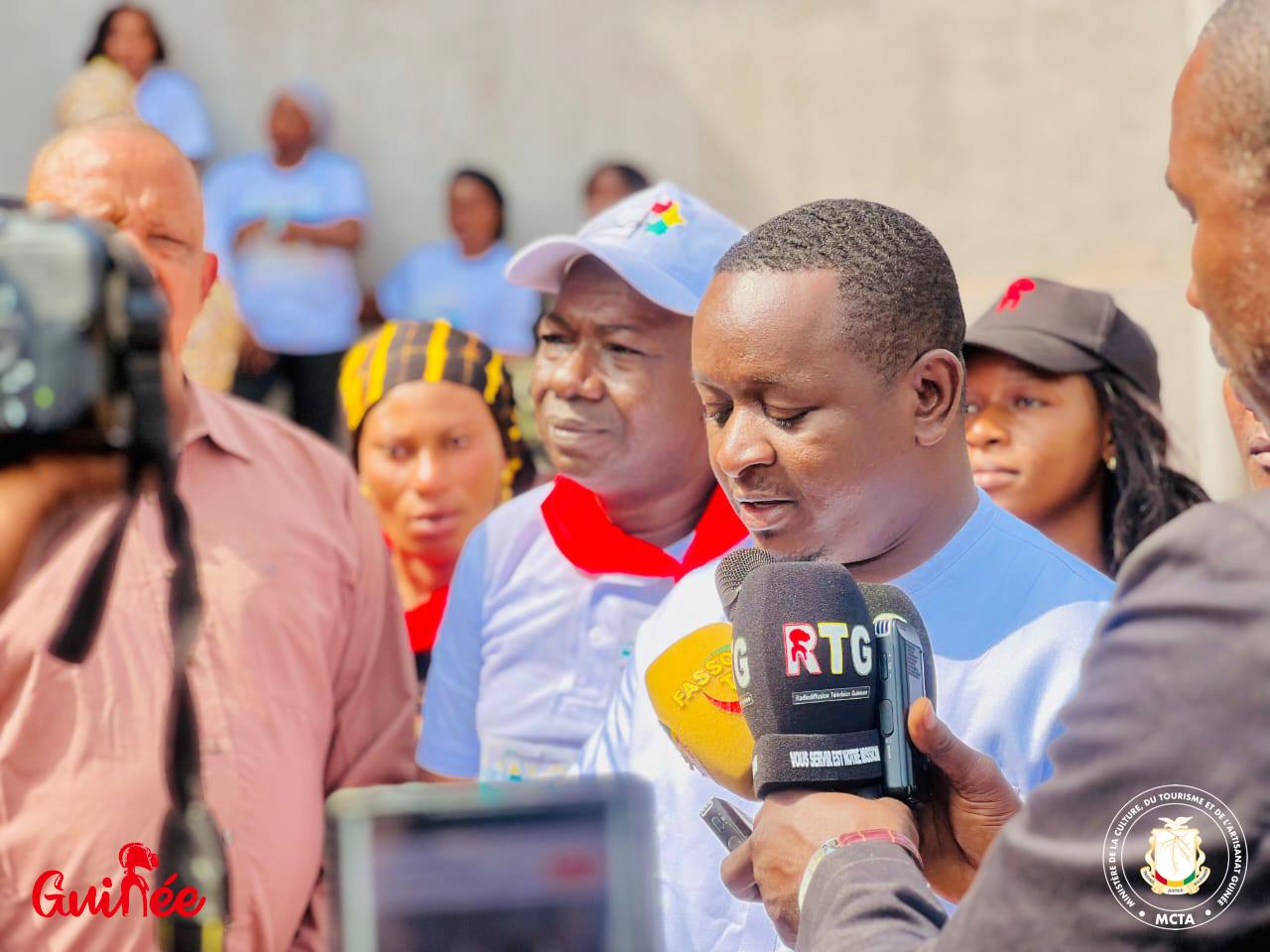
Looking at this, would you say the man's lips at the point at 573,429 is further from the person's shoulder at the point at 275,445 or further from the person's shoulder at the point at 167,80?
the person's shoulder at the point at 167,80

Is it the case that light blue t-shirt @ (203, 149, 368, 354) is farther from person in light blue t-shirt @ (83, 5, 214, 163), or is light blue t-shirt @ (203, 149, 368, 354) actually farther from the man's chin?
the man's chin

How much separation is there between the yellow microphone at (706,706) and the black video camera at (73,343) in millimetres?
693

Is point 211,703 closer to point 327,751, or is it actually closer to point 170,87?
point 327,751

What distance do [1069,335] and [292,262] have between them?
14.4ft

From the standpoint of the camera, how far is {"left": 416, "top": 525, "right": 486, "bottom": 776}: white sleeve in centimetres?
292

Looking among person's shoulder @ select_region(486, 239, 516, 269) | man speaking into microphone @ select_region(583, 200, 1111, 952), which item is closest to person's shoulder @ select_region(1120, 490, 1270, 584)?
man speaking into microphone @ select_region(583, 200, 1111, 952)

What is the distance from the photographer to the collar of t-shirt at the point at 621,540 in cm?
282

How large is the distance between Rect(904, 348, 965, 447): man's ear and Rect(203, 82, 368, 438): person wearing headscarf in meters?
5.11

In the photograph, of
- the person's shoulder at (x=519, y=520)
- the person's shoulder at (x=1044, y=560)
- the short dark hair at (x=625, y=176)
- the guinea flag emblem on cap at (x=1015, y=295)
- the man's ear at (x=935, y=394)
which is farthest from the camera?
the short dark hair at (x=625, y=176)

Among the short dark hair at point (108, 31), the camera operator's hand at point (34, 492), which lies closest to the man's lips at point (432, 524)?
the camera operator's hand at point (34, 492)

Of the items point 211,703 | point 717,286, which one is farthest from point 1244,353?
point 211,703

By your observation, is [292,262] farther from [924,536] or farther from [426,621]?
[924,536]

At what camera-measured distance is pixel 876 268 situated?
2137mm

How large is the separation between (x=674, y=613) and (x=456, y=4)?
21.3 feet
